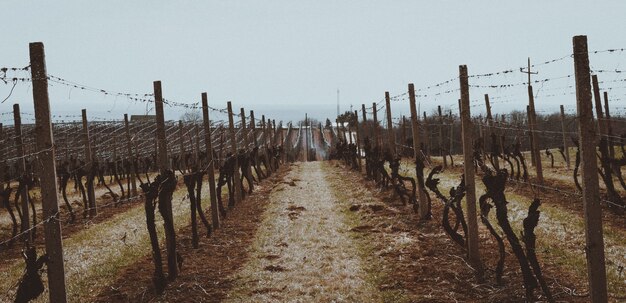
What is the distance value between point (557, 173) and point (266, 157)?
1249 cm

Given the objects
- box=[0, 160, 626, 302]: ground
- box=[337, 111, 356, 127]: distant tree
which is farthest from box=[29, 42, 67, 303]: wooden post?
box=[337, 111, 356, 127]: distant tree

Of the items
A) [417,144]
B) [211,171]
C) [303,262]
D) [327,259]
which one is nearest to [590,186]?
[327,259]

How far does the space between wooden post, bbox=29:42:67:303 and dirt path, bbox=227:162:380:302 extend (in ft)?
7.30

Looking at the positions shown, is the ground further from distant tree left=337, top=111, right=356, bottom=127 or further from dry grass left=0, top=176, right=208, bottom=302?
distant tree left=337, top=111, right=356, bottom=127

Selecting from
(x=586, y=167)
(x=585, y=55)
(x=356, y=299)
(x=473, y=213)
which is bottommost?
(x=356, y=299)

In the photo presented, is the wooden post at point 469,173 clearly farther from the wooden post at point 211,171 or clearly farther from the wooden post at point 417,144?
the wooden post at point 211,171

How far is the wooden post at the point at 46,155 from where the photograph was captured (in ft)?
17.0

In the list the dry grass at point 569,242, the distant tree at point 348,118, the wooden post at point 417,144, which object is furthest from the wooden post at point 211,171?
the distant tree at point 348,118

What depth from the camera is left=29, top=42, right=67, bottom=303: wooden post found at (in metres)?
5.19

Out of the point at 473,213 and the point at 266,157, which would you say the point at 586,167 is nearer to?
the point at 473,213

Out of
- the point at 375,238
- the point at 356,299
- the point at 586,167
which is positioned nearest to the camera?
the point at 586,167

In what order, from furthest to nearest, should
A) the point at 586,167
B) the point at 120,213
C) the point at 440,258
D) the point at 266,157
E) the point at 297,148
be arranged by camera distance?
the point at 297,148 < the point at 266,157 < the point at 120,213 < the point at 440,258 < the point at 586,167

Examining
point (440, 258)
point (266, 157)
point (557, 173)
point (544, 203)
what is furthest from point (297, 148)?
point (440, 258)

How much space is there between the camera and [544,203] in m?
12.4
